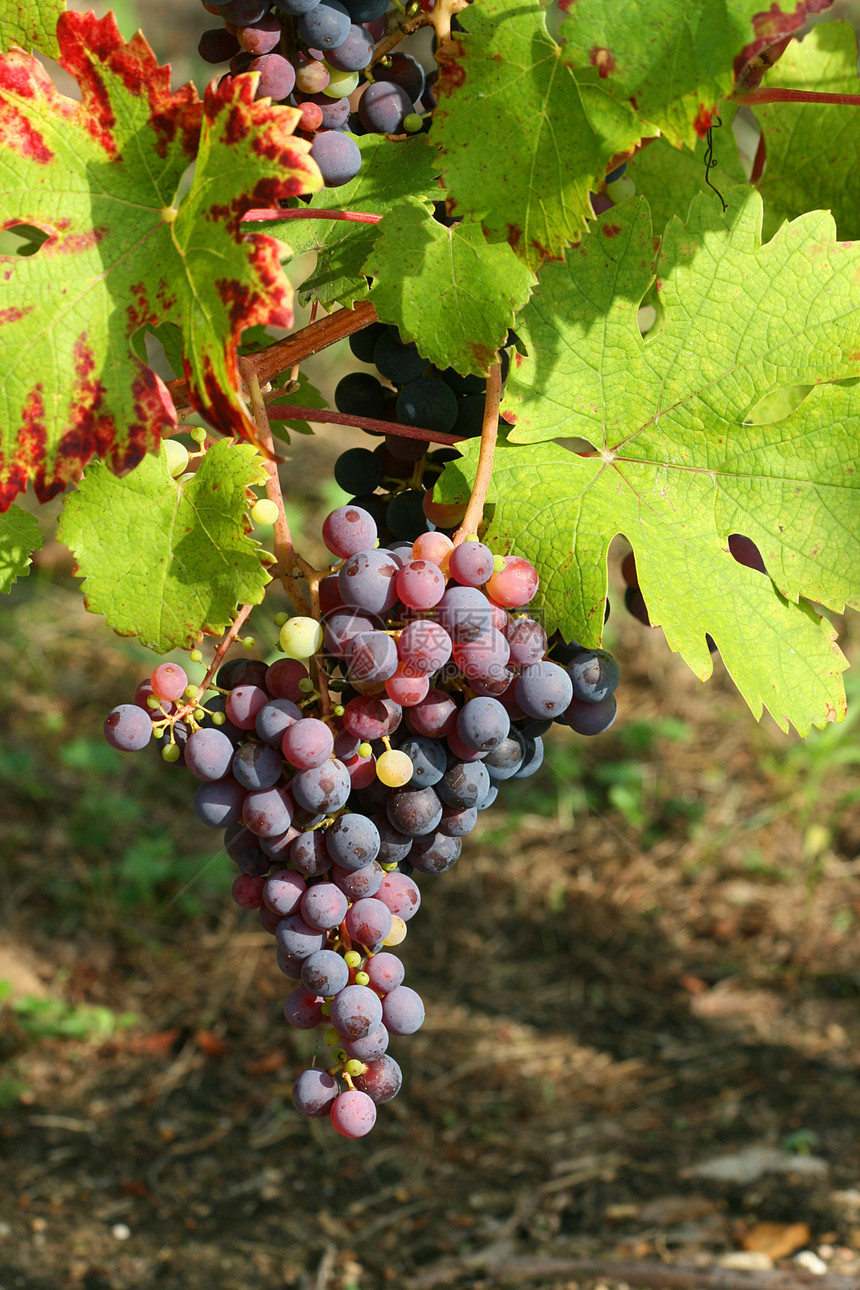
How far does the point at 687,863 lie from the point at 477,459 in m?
2.18

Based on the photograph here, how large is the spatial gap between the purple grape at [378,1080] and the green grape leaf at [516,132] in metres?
0.62

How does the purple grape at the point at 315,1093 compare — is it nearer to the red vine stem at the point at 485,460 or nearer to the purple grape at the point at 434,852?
the purple grape at the point at 434,852

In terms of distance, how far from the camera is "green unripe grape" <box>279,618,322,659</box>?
2.47 ft

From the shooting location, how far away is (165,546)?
0.82m

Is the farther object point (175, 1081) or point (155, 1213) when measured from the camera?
point (175, 1081)

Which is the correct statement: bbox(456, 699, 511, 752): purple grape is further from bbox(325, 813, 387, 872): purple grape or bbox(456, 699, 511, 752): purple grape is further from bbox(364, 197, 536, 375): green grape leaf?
bbox(364, 197, 536, 375): green grape leaf

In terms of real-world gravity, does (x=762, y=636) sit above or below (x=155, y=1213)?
above

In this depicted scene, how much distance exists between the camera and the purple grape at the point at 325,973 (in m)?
0.83

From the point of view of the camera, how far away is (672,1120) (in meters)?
2.18

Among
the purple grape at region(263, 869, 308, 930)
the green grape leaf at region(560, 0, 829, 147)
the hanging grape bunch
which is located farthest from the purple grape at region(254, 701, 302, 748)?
the green grape leaf at region(560, 0, 829, 147)

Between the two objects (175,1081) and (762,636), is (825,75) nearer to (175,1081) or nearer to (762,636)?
(762,636)

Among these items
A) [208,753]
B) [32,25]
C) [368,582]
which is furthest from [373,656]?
[32,25]

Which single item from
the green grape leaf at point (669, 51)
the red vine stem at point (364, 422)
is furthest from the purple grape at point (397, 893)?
the green grape leaf at point (669, 51)

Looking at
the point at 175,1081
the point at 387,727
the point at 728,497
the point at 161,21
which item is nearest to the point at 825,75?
the point at 728,497
